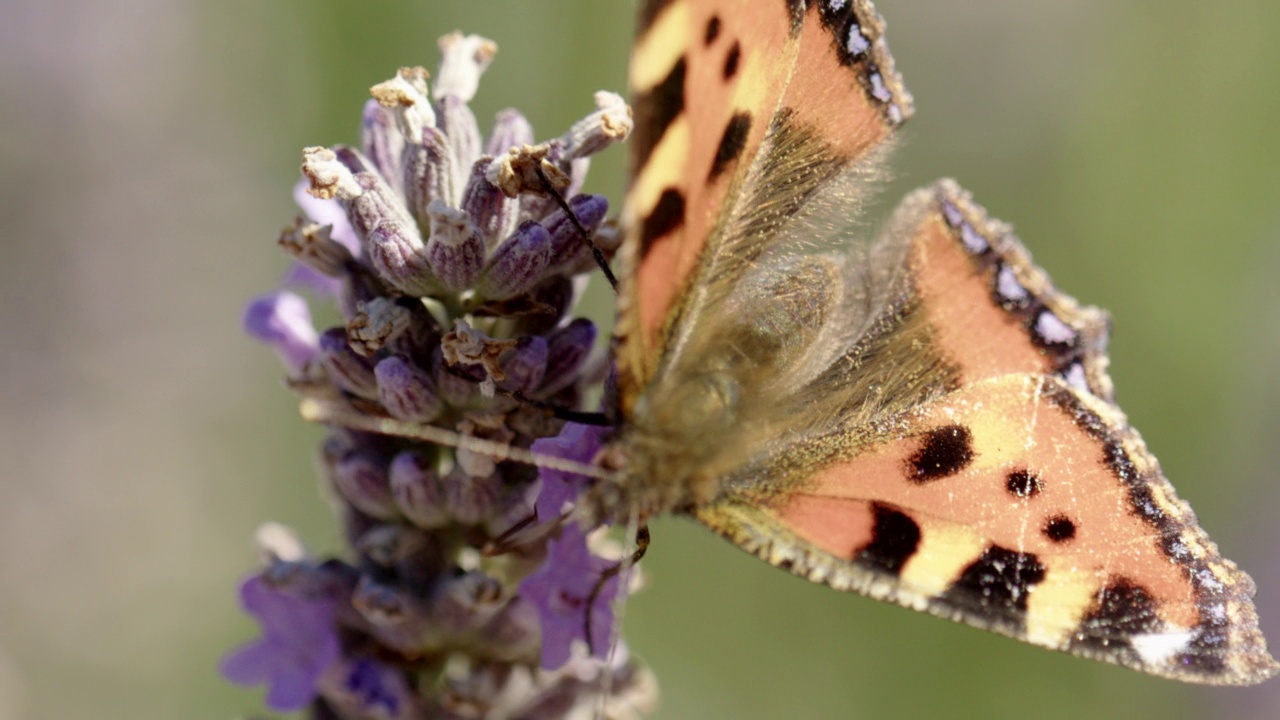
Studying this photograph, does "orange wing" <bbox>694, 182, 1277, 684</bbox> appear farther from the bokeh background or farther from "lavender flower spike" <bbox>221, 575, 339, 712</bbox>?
the bokeh background

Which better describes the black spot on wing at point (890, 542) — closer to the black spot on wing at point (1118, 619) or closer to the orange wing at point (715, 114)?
the black spot on wing at point (1118, 619)

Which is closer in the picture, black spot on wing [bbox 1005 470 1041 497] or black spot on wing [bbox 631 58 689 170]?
black spot on wing [bbox 631 58 689 170]

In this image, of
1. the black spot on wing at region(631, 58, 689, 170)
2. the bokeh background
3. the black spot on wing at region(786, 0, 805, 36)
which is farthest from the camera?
the bokeh background

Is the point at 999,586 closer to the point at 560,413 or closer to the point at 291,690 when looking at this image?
the point at 560,413

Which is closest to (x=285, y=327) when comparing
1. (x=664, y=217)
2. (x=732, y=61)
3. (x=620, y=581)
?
(x=620, y=581)

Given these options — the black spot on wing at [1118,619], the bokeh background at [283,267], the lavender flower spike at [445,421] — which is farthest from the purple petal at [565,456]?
the bokeh background at [283,267]

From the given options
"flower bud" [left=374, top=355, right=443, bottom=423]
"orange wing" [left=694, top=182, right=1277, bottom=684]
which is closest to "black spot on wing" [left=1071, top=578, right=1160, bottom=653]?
"orange wing" [left=694, top=182, right=1277, bottom=684]
